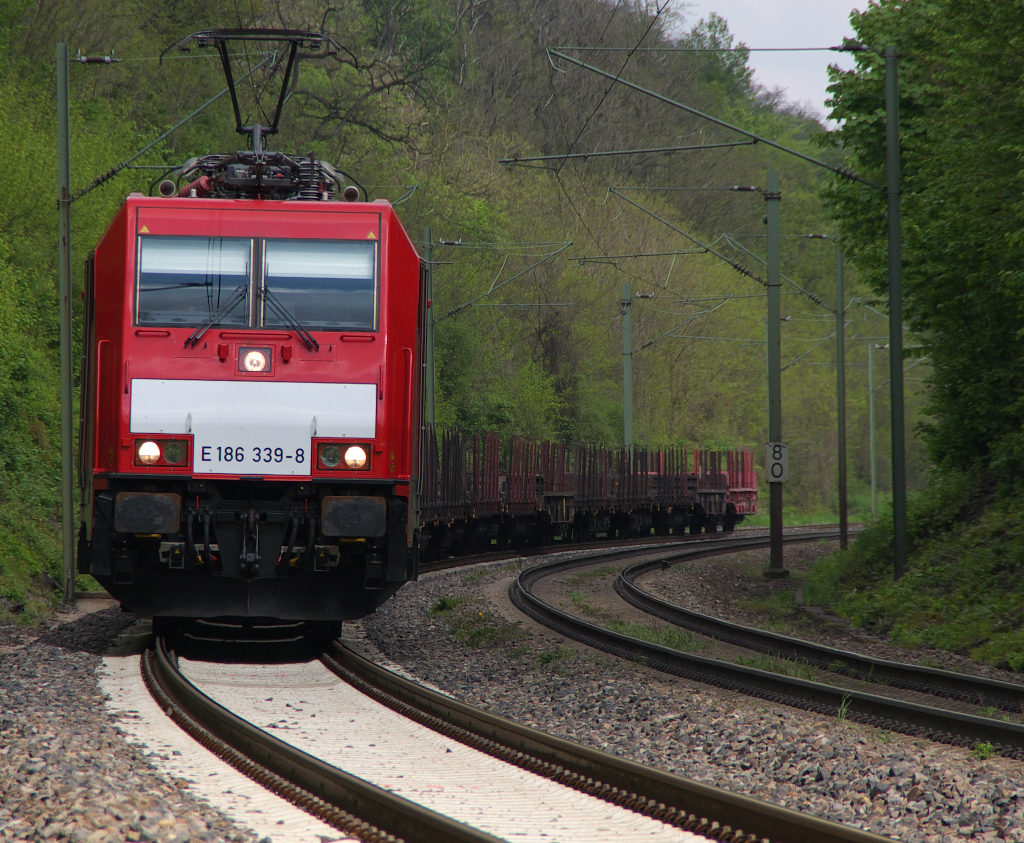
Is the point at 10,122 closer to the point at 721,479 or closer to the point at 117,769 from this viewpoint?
the point at 117,769

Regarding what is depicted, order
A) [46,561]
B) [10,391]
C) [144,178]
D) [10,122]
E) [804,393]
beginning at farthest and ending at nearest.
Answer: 1. [804,393]
2. [144,178]
3. [10,122]
4. [10,391]
5. [46,561]

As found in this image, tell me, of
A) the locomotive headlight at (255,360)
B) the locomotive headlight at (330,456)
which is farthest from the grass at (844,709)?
the locomotive headlight at (255,360)

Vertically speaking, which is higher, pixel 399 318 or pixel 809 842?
pixel 399 318

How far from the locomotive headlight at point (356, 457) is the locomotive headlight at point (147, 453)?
1495 mm

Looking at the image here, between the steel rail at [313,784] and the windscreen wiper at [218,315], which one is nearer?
the steel rail at [313,784]

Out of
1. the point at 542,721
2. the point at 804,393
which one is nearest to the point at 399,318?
the point at 542,721

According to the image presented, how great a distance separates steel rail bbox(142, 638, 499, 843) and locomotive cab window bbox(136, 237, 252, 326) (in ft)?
10.3

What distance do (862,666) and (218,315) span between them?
664 centimetres

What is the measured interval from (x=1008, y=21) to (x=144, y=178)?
848 inches

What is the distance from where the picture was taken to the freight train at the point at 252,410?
966 centimetres

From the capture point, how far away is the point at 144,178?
2928 cm

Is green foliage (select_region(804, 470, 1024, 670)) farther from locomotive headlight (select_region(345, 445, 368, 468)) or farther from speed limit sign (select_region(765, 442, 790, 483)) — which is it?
locomotive headlight (select_region(345, 445, 368, 468))

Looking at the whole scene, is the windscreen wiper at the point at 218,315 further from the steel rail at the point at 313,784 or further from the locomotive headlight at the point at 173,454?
the steel rail at the point at 313,784

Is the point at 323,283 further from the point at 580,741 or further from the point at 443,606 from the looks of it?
the point at 443,606
